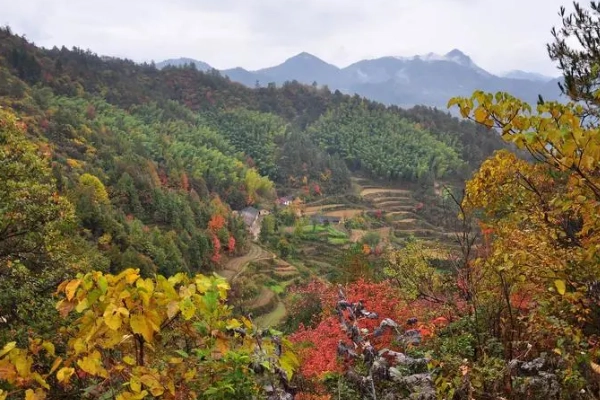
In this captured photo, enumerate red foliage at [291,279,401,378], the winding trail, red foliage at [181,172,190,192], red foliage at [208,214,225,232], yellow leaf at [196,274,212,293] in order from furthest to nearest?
red foliage at [181,172,190,192] < red foliage at [208,214,225,232] < the winding trail < red foliage at [291,279,401,378] < yellow leaf at [196,274,212,293]

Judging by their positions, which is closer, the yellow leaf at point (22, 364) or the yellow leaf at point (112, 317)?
the yellow leaf at point (112, 317)

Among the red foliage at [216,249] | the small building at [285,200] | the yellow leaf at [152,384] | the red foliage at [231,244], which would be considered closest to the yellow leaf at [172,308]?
the yellow leaf at [152,384]

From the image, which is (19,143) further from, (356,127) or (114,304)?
(356,127)

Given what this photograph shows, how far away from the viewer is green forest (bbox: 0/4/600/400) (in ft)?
8.20

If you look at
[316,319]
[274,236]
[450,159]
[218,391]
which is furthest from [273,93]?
[218,391]

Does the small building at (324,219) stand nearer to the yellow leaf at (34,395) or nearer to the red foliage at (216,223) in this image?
the red foliage at (216,223)

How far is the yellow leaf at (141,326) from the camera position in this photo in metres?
2.00

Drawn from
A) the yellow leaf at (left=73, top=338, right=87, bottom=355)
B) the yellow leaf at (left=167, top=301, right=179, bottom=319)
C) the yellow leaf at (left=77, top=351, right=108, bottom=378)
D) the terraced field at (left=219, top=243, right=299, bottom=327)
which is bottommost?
the terraced field at (left=219, top=243, right=299, bottom=327)

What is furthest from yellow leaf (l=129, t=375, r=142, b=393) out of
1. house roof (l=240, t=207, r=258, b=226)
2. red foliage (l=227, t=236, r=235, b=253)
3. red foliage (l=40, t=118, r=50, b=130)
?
house roof (l=240, t=207, r=258, b=226)

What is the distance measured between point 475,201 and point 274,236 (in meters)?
53.7

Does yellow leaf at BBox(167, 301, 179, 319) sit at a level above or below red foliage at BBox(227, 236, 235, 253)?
above

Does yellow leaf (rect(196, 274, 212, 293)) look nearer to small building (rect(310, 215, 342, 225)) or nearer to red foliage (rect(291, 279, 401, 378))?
red foliage (rect(291, 279, 401, 378))

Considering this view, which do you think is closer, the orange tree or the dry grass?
the orange tree

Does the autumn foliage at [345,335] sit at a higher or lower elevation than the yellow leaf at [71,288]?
lower
